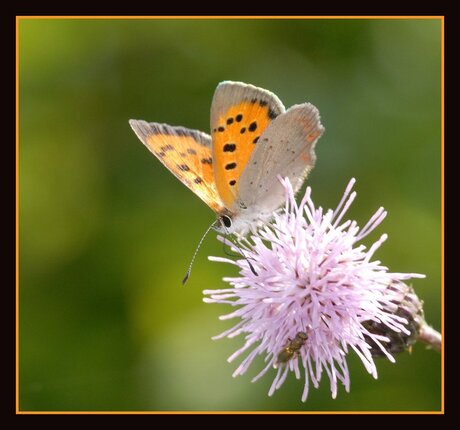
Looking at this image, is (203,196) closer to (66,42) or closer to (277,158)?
(277,158)

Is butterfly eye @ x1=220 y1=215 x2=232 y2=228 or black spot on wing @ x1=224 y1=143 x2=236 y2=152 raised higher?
black spot on wing @ x1=224 y1=143 x2=236 y2=152

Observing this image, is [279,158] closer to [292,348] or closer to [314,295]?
[314,295]

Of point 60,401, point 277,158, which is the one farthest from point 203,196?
point 60,401

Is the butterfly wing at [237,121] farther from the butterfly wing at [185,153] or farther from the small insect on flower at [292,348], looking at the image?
the small insect on flower at [292,348]

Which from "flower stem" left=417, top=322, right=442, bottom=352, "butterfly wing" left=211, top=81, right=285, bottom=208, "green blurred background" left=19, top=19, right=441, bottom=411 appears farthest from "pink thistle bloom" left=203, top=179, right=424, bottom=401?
"green blurred background" left=19, top=19, right=441, bottom=411

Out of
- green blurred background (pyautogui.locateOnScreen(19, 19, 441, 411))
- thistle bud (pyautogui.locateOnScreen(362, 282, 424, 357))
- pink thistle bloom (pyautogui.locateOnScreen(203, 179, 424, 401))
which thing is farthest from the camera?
green blurred background (pyautogui.locateOnScreen(19, 19, 441, 411))

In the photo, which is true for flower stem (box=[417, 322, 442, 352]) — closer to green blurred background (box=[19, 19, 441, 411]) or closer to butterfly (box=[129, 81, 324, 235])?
butterfly (box=[129, 81, 324, 235])

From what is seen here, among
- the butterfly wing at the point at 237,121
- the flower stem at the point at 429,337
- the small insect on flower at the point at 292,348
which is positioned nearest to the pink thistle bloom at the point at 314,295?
the small insect on flower at the point at 292,348
